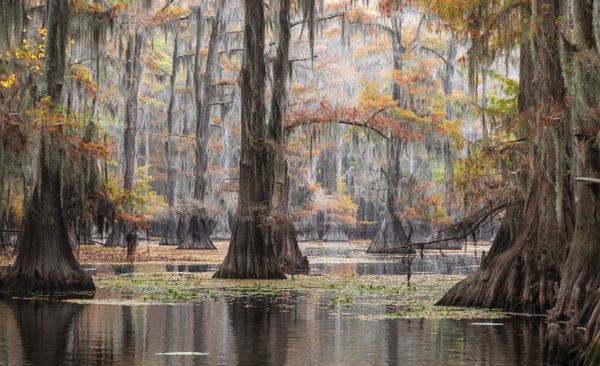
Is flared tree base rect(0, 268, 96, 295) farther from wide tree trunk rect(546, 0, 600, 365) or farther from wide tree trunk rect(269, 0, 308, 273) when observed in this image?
wide tree trunk rect(546, 0, 600, 365)

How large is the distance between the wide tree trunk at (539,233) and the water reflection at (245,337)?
3.21ft

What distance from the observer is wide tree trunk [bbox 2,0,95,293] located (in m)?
18.3

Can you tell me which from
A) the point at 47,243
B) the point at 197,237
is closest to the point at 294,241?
the point at 47,243

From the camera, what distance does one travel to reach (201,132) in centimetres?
4650

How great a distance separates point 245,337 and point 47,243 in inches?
295

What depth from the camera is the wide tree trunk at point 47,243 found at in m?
18.3

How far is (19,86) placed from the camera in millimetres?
18828

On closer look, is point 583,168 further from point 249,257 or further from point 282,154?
point 282,154

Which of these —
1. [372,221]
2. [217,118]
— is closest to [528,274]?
[217,118]

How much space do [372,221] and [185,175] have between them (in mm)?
17268

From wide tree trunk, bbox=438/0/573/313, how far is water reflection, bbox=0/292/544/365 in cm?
98

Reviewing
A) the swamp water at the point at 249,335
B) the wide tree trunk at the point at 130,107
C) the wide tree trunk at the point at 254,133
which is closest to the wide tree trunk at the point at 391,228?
the wide tree trunk at the point at 130,107

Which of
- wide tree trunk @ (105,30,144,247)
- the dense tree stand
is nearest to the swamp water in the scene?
wide tree trunk @ (105,30,144,247)

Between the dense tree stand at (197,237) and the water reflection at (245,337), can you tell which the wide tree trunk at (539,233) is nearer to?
the water reflection at (245,337)
